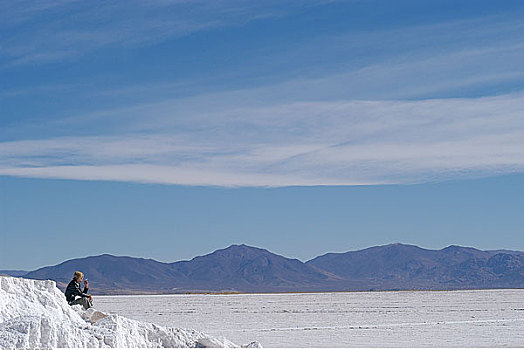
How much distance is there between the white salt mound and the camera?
1067 centimetres

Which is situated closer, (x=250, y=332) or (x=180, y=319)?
(x=250, y=332)

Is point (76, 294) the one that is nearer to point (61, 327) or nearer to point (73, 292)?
point (73, 292)

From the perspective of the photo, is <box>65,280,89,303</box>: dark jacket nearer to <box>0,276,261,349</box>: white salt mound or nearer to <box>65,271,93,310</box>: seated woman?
<box>65,271,93,310</box>: seated woman

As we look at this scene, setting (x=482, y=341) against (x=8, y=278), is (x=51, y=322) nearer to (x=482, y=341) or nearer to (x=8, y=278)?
(x=8, y=278)

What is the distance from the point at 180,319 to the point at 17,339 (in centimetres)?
1579

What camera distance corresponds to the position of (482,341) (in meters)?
16.0

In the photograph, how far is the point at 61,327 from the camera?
10820 millimetres

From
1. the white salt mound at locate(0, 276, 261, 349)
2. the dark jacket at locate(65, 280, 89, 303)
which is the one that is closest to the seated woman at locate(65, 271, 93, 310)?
the dark jacket at locate(65, 280, 89, 303)

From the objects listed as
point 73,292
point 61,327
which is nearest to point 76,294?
point 73,292

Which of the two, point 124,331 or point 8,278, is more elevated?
point 8,278

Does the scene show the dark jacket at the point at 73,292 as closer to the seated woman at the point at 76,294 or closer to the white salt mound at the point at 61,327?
the seated woman at the point at 76,294

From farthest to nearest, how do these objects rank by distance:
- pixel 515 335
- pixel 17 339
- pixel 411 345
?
pixel 515 335, pixel 411 345, pixel 17 339

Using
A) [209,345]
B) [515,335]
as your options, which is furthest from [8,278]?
[515,335]

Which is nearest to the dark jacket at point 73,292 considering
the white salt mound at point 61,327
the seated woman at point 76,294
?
the seated woman at point 76,294
